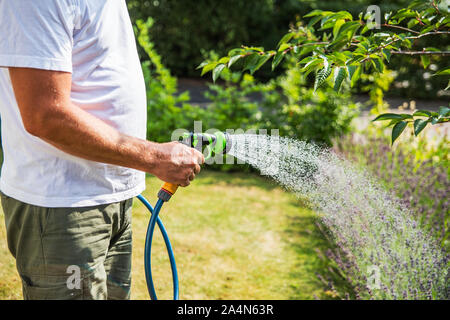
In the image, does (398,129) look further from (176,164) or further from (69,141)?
(69,141)

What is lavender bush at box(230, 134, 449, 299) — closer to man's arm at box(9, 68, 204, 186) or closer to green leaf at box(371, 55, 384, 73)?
man's arm at box(9, 68, 204, 186)

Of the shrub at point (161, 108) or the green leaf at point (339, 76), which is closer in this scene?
the green leaf at point (339, 76)

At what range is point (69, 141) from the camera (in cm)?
123

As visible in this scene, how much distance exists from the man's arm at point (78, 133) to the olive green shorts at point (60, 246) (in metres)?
0.21

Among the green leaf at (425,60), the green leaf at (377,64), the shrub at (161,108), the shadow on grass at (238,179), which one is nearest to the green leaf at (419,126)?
the green leaf at (377,64)

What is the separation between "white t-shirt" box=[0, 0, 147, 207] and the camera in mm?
1141

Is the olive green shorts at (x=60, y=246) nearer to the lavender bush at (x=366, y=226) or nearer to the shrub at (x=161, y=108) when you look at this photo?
the lavender bush at (x=366, y=226)

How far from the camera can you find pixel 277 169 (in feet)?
8.96

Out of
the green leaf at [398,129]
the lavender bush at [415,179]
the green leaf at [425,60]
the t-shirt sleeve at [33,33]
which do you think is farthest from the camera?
the lavender bush at [415,179]

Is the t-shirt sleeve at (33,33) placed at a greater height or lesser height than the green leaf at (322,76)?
greater

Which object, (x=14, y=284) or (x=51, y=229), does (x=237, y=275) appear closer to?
(x=14, y=284)

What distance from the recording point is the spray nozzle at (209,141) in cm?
156

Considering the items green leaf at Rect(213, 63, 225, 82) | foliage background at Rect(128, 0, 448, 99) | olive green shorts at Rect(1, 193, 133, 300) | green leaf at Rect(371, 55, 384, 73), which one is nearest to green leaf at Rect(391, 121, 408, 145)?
green leaf at Rect(371, 55, 384, 73)
